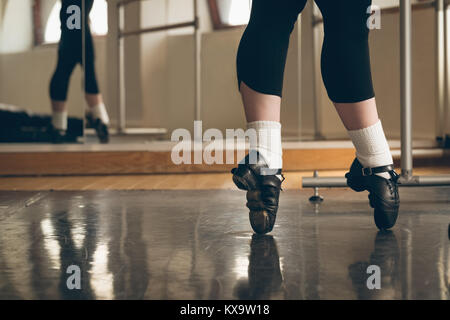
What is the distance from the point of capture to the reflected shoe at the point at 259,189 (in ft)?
3.77

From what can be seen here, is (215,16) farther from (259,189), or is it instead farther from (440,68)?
(259,189)

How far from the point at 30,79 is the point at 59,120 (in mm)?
192

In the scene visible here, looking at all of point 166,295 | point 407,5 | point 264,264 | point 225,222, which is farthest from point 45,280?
point 407,5

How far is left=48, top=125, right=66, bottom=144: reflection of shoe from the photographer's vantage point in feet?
8.93

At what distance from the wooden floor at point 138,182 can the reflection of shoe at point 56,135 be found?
0.20 metres

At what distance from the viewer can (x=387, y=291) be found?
74 cm

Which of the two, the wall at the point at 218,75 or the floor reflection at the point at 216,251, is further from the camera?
the wall at the point at 218,75

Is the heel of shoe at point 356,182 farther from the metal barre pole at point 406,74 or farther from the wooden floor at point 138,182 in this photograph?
the wooden floor at point 138,182

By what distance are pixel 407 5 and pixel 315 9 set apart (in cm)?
201

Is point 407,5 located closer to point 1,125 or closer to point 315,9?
point 1,125

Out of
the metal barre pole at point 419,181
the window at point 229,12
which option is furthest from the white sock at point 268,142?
the window at point 229,12

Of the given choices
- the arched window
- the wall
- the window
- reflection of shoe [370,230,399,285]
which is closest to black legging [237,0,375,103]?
reflection of shoe [370,230,399,285]

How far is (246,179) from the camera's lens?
3.76ft

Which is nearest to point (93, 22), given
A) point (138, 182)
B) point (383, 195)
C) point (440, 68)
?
point (138, 182)
